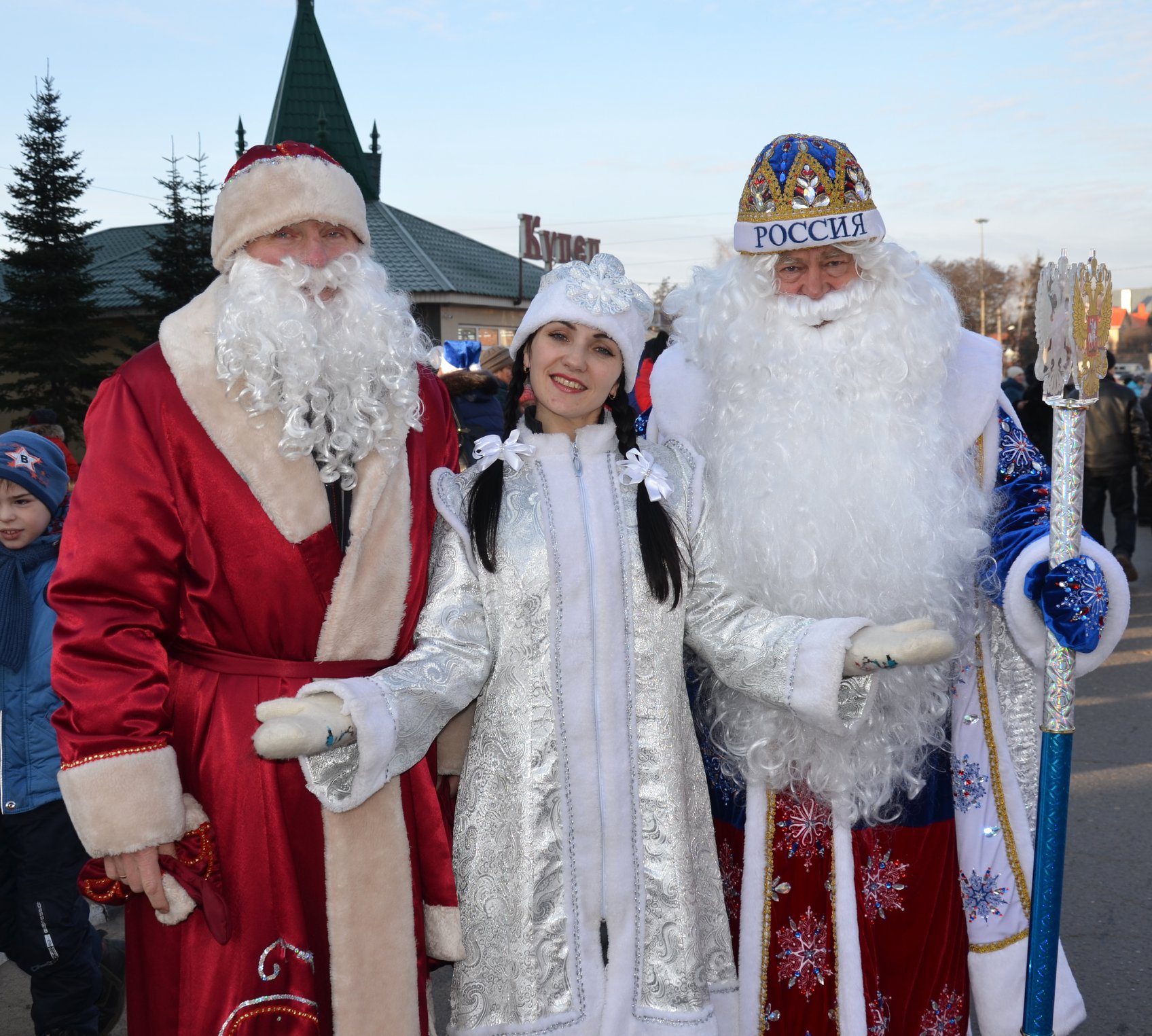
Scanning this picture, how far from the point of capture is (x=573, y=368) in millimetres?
2420

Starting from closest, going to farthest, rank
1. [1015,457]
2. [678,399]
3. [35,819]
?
[1015,457] < [678,399] < [35,819]

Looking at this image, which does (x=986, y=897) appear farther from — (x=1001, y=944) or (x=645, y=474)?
(x=645, y=474)

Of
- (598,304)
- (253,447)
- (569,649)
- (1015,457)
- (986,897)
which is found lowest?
(986,897)

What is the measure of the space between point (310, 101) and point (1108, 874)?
2403 centimetres

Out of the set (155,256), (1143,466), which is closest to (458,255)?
(155,256)

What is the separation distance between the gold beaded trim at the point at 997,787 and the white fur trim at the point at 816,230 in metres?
1.01

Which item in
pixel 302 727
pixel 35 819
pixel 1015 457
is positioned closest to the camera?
pixel 302 727

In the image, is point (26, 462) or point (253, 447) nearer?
point (253, 447)

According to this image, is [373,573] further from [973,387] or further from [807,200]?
[973,387]

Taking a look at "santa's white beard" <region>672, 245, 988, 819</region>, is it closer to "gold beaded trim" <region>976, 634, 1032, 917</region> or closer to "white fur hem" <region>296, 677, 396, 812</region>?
"gold beaded trim" <region>976, 634, 1032, 917</region>

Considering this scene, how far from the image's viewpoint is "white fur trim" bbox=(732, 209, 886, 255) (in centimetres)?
266

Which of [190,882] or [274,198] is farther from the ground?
[274,198]

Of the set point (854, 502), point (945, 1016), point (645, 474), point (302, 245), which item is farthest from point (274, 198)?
point (945, 1016)

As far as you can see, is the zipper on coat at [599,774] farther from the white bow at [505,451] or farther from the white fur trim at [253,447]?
the white fur trim at [253,447]
